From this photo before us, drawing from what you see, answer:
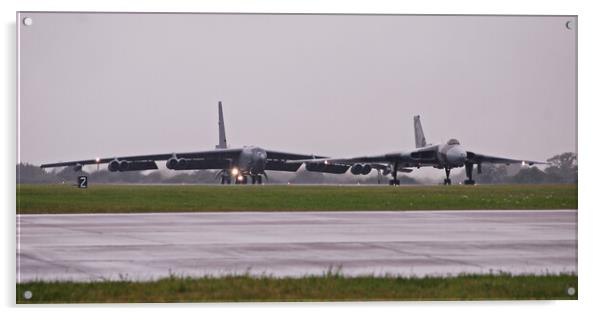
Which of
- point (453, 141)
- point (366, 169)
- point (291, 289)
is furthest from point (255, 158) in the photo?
point (291, 289)

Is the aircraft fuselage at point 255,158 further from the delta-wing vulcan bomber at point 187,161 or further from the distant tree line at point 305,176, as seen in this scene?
the distant tree line at point 305,176

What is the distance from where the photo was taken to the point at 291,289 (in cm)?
964

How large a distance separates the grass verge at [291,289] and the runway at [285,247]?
0.31 metres

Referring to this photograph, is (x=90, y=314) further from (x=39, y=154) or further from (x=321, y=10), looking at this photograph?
(x=321, y=10)

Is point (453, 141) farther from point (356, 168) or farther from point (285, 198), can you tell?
point (285, 198)

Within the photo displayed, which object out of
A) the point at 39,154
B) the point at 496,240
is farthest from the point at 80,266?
the point at 496,240

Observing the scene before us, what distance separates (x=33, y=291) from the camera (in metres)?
9.80

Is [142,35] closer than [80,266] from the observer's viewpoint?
No

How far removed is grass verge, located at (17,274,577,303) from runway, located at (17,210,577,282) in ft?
1.03

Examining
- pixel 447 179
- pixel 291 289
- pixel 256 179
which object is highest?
pixel 447 179

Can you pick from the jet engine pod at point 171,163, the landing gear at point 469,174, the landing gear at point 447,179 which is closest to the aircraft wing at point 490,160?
the landing gear at point 469,174

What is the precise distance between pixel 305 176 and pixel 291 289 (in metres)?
8.03

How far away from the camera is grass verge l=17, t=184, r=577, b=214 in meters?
17.6

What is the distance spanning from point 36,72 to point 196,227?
471cm
